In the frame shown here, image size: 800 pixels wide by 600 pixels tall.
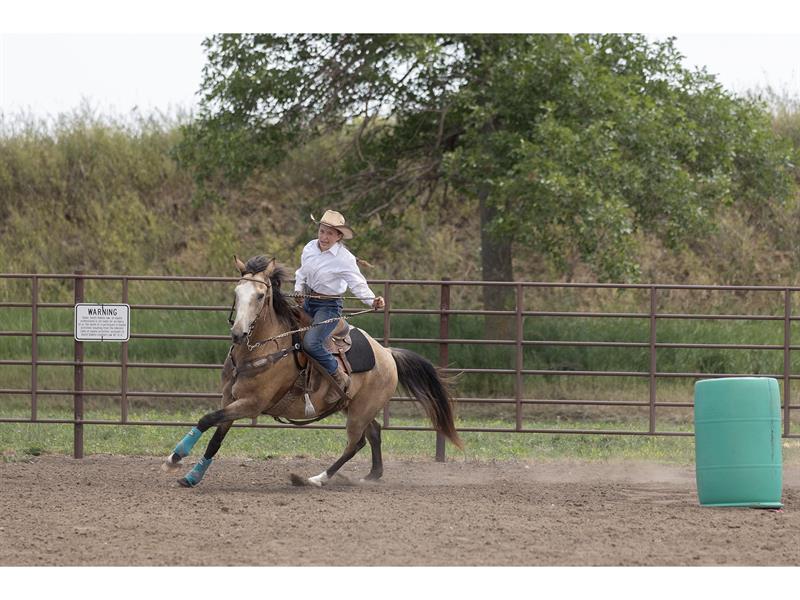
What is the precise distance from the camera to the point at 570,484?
9.70 meters

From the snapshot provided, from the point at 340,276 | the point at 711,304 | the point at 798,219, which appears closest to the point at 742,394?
the point at 340,276

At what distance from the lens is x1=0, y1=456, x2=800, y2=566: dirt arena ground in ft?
20.3

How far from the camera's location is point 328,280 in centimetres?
878

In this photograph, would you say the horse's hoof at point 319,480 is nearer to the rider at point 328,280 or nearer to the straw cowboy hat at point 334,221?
the rider at point 328,280

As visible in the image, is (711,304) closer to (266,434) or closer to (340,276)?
(266,434)

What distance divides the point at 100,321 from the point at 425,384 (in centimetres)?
315

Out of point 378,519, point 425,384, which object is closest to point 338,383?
point 425,384

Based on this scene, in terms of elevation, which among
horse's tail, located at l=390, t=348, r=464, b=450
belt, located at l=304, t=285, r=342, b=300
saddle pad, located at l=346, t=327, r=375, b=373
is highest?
belt, located at l=304, t=285, r=342, b=300

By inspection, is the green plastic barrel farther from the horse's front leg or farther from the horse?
the horse's front leg

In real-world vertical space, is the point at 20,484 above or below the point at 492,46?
below

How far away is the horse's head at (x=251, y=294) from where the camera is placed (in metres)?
8.06

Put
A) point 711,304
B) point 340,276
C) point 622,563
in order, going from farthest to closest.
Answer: point 711,304 < point 340,276 < point 622,563

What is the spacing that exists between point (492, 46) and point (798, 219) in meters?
7.82

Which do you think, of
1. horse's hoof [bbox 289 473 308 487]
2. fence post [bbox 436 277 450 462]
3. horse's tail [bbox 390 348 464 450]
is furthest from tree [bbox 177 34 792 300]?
horse's hoof [bbox 289 473 308 487]
